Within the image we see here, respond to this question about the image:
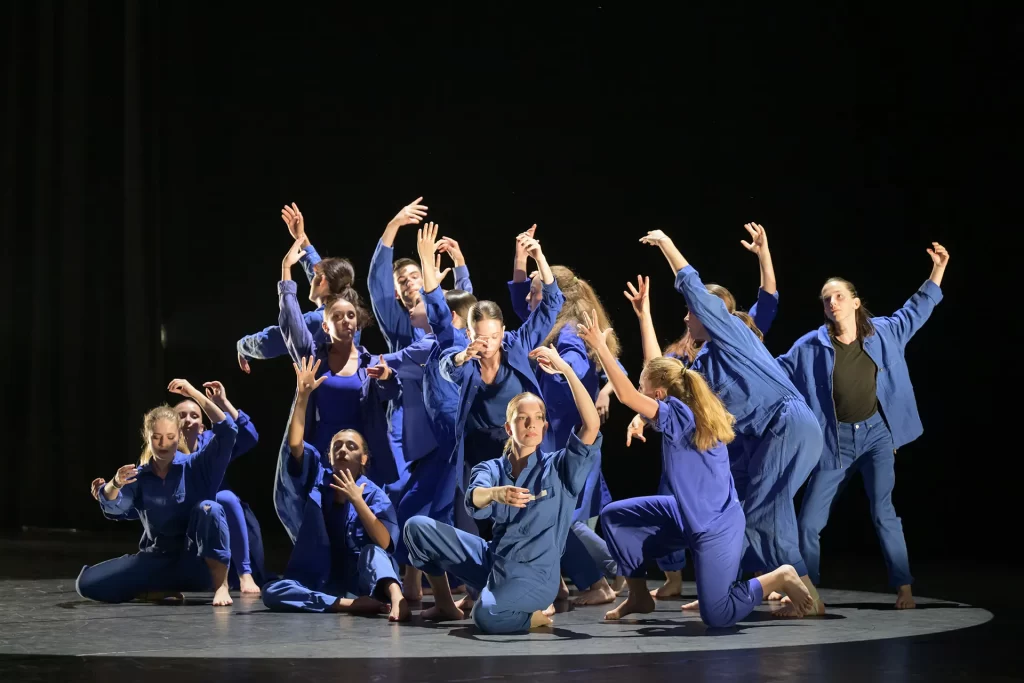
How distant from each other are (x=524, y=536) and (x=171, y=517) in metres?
1.70

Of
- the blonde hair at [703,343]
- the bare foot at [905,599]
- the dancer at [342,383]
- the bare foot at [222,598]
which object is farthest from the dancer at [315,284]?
the bare foot at [905,599]

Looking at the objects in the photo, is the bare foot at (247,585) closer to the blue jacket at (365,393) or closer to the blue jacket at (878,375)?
the blue jacket at (365,393)

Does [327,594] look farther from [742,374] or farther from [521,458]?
[742,374]

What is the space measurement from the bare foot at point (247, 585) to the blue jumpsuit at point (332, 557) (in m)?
0.57

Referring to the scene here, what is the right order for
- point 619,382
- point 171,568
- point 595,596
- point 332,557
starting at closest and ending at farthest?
point 619,382 → point 332,557 → point 595,596 → point 171,568

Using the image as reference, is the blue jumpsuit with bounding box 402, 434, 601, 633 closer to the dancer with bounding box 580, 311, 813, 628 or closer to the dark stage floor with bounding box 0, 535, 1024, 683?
the dark stage floor with bounding box 0, 535, 1024, 683

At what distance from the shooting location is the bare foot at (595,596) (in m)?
5.00

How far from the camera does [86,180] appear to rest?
8602mm

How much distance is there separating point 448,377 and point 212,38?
14.1ft

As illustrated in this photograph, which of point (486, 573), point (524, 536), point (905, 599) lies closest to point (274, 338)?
point (486, 573)

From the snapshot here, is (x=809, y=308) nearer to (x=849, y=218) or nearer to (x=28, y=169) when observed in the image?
(x=849, y=218)

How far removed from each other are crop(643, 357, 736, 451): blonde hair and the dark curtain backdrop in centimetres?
270

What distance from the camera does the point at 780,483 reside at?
15.3 ft

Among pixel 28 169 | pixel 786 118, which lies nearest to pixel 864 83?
pixel 786 118
